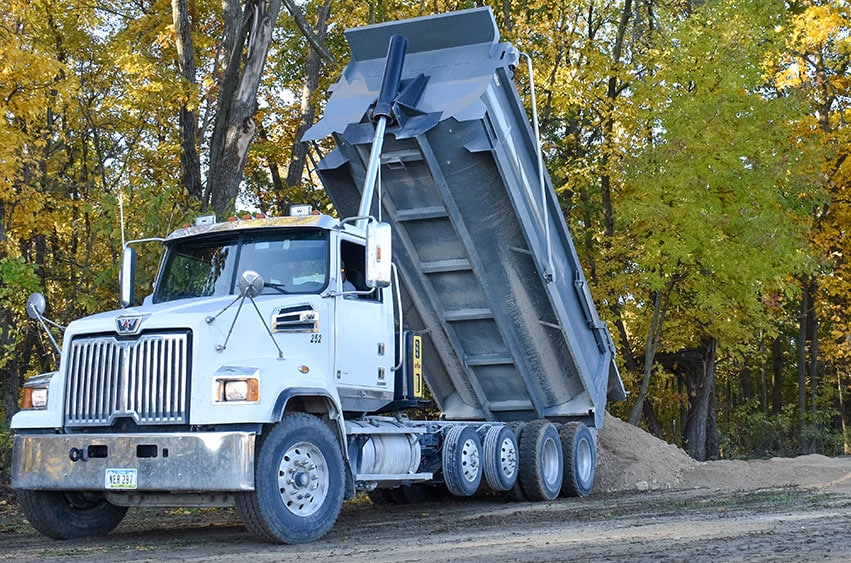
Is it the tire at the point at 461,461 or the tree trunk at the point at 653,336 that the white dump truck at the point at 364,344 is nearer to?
the tire at the point at 461,461

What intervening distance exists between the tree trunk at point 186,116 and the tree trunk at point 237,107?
1.79 metres

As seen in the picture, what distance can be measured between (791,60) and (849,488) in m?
15.0

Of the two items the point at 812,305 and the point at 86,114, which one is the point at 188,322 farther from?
the point at 812,305

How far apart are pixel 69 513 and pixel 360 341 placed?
115 inches

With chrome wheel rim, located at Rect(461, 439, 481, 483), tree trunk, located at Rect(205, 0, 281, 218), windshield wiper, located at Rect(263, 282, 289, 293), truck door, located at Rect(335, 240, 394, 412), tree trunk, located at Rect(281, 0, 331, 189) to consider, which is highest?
tree trunk, located at Rect(281, 0, 331, 189)

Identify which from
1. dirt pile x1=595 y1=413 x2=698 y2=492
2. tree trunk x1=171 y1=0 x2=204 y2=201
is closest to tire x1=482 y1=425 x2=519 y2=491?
dirt pile x1=595 y1=413 x2=698 y2=492

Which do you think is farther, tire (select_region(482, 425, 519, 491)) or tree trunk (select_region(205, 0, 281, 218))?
tree trunk (select_region(205, 0, 281, 218))

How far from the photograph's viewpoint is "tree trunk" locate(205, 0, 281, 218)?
630 inches

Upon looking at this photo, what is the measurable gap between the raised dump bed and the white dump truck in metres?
0.02

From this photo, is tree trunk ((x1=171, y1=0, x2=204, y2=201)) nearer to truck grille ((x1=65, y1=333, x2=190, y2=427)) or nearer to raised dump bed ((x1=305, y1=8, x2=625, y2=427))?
raised dump bed ((x1=305, y1=8, x2=625, y2=427))

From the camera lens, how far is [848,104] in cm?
2502

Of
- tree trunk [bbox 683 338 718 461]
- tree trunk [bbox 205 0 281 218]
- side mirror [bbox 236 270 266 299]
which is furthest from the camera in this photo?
tree trunk [bbox 683 338 718 461]

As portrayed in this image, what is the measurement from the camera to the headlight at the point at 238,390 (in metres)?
7.75

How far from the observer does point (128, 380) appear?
26.4 feet
